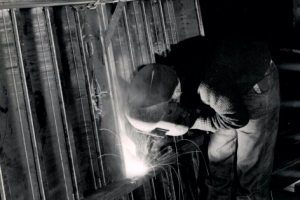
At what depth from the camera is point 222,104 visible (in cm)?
227

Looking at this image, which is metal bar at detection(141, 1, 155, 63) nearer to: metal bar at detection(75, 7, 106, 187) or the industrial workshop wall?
the industrial workshop wall

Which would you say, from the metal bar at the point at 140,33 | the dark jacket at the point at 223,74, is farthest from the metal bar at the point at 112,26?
the dark jacket at the point at 223,74

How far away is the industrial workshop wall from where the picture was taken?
2072mm

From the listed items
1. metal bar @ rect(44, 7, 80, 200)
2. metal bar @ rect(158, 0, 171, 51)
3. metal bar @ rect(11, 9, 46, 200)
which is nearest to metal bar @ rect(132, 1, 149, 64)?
metal bar @ rect(158, 0, 171, 51)

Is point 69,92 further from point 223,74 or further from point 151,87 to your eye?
point 223,74

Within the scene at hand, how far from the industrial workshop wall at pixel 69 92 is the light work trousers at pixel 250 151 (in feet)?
2.27

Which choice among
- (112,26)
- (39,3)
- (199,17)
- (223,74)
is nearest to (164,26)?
(199,17)

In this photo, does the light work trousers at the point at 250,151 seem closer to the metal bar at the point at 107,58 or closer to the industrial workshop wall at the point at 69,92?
the industrial workshop wall at the point at 69,92

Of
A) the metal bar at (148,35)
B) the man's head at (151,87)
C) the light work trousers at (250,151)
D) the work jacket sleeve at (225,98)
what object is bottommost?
the light work trousers at (250,151)

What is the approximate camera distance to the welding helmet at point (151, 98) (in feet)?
6.98

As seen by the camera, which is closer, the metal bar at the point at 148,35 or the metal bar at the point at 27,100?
the metal bar at the point at 27,100

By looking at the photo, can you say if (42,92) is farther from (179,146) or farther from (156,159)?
(179,146)

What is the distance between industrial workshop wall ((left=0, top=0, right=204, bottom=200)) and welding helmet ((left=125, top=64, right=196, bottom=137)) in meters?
0.49

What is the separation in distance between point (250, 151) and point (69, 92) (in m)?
1.91
